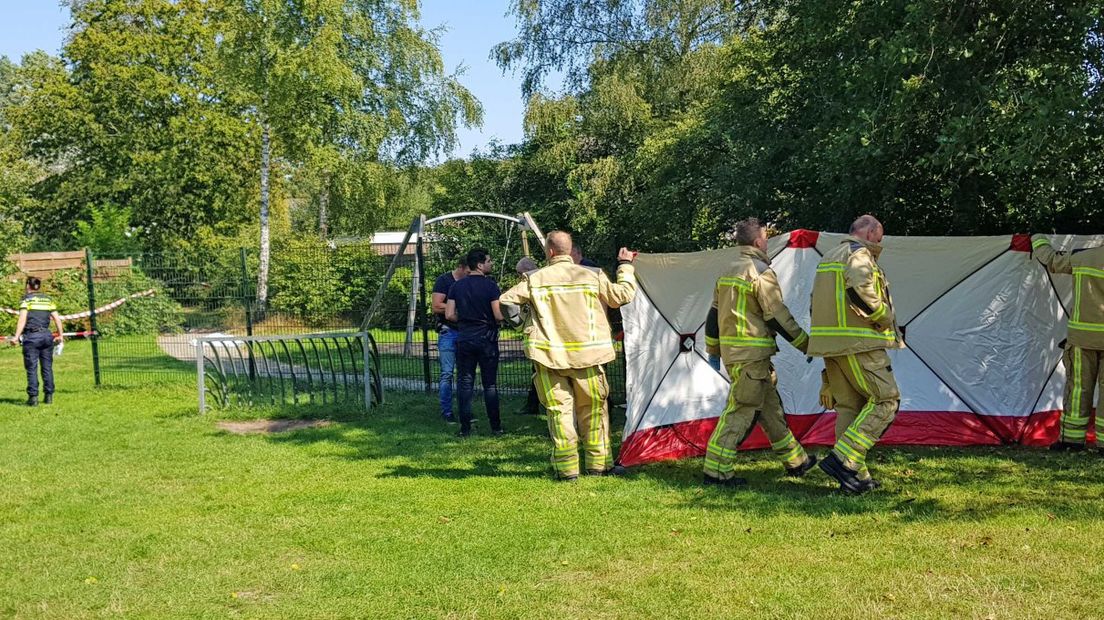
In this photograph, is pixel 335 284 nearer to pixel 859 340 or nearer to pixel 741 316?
pixel 741 316

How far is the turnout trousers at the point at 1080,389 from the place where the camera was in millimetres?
8031

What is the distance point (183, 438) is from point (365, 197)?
18.8 metres

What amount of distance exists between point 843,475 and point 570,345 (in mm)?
2189

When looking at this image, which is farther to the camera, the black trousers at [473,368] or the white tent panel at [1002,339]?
the black trousers at [473,368]

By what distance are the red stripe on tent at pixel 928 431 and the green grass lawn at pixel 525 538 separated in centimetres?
28

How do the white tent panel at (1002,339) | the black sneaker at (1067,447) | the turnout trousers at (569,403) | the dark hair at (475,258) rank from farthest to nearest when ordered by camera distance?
1. the dark hair at (475,258)
2. the white tent panel at (1002,339)
3. the black sneaker at (1067,447)
4. the turnout trousers at (569,403)

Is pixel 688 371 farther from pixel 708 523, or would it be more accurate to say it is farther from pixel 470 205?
pixel 470 205

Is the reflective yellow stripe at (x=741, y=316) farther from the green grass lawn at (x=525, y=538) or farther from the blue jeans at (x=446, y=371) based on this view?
the blue jeans at (x=446, y=371)

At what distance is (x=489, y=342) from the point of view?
31.9ft


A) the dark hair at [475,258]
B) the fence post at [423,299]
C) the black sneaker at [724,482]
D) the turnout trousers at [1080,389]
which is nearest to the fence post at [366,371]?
the fence post at [423,299]

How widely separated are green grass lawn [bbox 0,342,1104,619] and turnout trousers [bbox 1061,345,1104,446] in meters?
0.32

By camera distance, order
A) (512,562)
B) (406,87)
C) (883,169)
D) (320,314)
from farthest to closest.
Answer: (406,87), (320,314), (883,169), (512,562)

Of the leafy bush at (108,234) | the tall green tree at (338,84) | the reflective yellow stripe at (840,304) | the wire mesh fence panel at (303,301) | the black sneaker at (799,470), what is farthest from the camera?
the leafy bush at (108,234)

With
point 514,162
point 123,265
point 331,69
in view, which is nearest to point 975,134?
point 123,265
